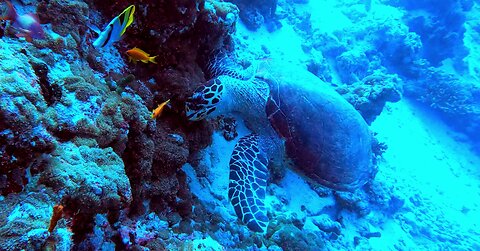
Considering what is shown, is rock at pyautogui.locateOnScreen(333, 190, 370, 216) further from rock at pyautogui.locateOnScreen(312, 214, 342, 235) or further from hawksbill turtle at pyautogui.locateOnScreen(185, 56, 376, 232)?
hawksbill turtle at pyautogui.locateOnScreen(185, 56, 376, 232)

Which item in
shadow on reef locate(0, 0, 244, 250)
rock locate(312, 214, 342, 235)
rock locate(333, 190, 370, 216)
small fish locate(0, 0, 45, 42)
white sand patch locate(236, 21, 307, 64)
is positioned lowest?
rock locate(312, 214, 342, 235)

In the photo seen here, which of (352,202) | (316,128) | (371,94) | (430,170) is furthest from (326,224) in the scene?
(430,170)

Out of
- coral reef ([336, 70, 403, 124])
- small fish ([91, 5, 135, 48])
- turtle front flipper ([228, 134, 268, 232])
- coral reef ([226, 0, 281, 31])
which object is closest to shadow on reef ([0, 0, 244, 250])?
small fish ([91, 5, 135, 48])

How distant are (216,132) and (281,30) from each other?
209 inches

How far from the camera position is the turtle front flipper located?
3.25 m

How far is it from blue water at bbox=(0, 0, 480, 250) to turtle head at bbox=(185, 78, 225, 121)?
0.07 feet

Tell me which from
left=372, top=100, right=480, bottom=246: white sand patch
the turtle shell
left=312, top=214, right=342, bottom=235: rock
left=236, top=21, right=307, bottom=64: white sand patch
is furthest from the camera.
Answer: left=372, top=100, right=480, bottom=246: white sand patch

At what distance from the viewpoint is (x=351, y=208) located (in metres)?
5.90

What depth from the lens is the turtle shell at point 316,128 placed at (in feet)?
14.5

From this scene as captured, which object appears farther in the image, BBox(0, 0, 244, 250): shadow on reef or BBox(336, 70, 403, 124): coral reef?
BBox(336, 70, 403, 124): coral reef

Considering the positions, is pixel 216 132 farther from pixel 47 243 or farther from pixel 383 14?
pixel 383 14

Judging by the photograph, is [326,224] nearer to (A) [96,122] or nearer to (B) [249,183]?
(B) [249,183]

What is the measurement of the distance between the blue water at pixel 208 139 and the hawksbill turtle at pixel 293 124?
25mm

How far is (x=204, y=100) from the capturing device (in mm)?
3396
